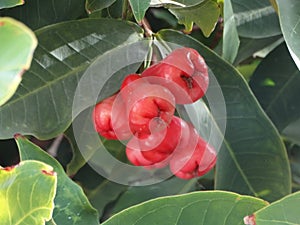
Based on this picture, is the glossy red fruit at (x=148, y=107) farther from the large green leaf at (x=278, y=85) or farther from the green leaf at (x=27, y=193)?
the large green leaf at (x=278, y=85)

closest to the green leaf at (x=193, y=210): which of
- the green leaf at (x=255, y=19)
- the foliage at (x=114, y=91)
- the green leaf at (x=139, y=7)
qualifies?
the foliage at (x=114, y=91)

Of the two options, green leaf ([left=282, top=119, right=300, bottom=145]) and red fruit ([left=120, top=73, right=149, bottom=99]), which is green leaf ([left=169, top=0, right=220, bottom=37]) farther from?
green leaf ([left=282, top=119, right=300, bottom=145])

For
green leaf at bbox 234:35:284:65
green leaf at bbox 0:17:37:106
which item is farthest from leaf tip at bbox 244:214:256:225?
green leaf at bbox 234:35:284:65

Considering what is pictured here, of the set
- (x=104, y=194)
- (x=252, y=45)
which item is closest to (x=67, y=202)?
(x=104, y=194)

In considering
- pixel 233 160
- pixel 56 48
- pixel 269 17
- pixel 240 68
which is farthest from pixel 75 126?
pixel 240 68

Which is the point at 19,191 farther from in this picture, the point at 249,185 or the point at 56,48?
the point at 249,185

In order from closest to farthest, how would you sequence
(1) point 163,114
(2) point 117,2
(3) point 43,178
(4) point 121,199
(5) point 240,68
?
(3) point 43,178 → (1) point 163,114 → (2) point 117,2 → (4) point 121,199 → (5) point 240,68

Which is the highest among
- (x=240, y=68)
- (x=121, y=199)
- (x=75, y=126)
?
(x=75, y=126)
